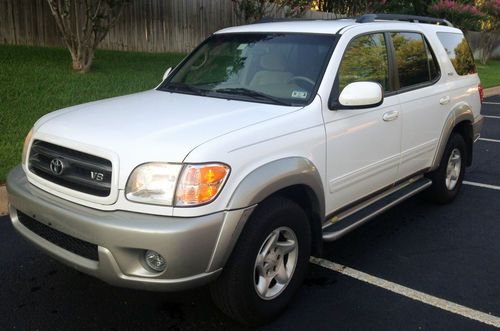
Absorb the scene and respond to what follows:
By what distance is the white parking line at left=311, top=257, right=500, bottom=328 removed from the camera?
10.9 ft

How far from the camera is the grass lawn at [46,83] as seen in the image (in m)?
6.64

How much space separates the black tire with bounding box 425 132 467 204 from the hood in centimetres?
247

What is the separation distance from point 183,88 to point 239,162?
4.87ft

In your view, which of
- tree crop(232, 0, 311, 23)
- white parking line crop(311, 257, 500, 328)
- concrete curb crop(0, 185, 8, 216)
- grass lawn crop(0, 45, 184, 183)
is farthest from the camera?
tree crop(232, 0, 311, 23)

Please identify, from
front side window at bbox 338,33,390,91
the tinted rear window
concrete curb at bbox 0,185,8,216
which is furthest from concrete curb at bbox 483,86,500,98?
concrete curb at bbox 0,185,8,216

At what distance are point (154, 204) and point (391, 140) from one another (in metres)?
2.20

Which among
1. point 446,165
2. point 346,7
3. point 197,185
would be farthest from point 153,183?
point 346,7

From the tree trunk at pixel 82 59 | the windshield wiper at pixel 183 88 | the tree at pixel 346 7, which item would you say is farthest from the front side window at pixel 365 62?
the tree at pixel 346 7

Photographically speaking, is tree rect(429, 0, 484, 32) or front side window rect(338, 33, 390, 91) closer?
front side window rect(338, 33, 390, 91)

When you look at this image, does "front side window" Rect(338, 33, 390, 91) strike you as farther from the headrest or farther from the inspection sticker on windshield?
the headrest

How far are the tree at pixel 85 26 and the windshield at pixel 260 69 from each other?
5458 millimetres

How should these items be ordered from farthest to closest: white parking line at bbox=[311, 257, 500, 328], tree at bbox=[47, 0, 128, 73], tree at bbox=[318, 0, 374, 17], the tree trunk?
tree at bbox=[318, 0, 374, 17]
the tree trunk
tree at bbox=[47, 0, 128, 73]
white parking line at bbox=[311, 257, 500, 328]

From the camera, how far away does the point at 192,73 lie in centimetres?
430

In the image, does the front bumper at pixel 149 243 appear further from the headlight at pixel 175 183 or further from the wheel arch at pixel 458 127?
the wheel arch at pixel 458 127
